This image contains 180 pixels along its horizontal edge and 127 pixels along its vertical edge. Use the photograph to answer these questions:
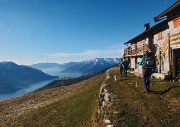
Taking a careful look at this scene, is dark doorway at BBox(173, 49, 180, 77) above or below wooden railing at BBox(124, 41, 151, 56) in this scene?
below

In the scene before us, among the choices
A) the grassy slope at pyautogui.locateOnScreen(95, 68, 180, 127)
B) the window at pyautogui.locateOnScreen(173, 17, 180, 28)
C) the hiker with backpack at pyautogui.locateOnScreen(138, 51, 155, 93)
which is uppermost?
the window at pyautogui.locateOnScreen(173, 17, 180, 28)

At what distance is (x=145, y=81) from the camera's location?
57.1 ft

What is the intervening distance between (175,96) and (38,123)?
52.7 feet

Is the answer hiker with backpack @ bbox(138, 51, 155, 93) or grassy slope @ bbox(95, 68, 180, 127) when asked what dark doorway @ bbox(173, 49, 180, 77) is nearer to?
grassy slope @ bbox(95, 68, 180, 127)

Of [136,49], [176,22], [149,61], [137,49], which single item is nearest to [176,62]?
[176,22]

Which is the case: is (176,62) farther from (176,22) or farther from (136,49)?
(136,49)

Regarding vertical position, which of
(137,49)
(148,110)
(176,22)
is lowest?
(148,110)

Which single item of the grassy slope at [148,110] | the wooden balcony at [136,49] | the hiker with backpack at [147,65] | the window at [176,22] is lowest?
the grassy slope at [148,110]

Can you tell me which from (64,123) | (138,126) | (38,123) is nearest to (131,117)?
(138,126)

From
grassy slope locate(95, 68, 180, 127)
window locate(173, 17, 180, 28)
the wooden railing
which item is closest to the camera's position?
grassy slope locate(95, 68, 180, 127)

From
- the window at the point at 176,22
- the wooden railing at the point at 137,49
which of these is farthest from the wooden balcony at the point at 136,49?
the window at the point at 176,22

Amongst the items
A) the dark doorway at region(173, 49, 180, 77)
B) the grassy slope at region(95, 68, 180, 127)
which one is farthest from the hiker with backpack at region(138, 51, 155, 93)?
the dark doorway at region(173, 49, 180, 77)

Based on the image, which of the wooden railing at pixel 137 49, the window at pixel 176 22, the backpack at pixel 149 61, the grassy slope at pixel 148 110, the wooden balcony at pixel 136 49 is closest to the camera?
the grassy slope at pixel 148 110

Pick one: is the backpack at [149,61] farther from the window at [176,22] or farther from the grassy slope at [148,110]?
the window at [176,22]
